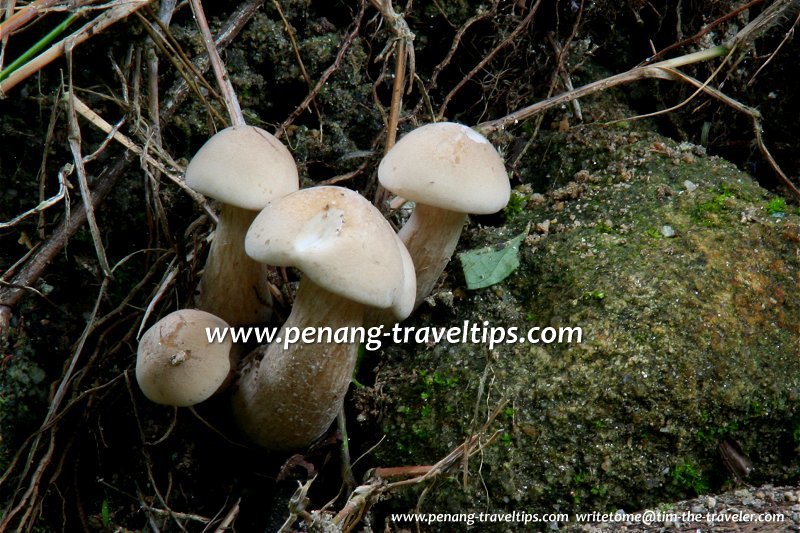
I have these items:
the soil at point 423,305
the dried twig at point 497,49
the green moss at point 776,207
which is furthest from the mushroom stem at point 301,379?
the green moss at point 776,207

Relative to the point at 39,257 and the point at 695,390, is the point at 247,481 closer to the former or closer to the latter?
the point at 39,257

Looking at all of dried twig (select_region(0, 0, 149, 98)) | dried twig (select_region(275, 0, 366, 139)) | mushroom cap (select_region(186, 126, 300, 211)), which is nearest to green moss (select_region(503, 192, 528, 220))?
dried twig (select_region(275, 0, 366, 139))

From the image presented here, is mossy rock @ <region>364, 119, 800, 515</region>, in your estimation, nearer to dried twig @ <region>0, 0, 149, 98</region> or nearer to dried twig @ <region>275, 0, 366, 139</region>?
dried twig @ <region>275, 0, 366, 139</region>

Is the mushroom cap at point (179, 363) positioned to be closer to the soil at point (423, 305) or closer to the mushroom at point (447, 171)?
the soil at point (423, 305)

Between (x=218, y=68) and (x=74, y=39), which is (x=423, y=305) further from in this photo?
(x=74, y=39)

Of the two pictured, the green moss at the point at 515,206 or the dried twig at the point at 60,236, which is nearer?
the dried twig at the point at 60,236

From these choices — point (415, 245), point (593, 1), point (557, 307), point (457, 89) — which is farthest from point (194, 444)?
point (593, 1)
